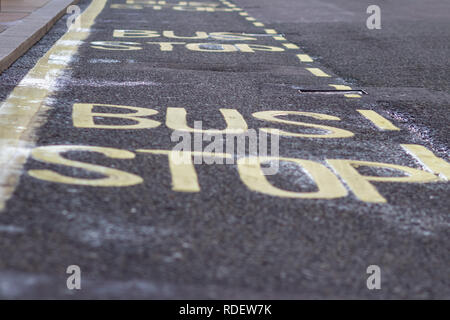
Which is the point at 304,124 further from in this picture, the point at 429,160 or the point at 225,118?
the point at 429,160

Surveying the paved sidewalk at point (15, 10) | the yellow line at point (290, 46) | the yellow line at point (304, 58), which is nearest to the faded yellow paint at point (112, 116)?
the yellow line at point (304, 58)

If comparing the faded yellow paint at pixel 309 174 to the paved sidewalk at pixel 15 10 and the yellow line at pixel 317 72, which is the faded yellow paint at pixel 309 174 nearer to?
the yellow line at pixel 317 72

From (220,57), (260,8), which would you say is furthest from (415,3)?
(220,57)

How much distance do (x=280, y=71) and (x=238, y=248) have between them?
16.4 ft

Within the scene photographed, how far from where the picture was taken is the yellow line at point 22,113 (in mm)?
3977

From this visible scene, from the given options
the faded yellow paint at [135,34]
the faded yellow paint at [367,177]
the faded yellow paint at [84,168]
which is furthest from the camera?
the faded yellow paint at [135,34]

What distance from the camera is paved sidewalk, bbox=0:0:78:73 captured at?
7952 mm


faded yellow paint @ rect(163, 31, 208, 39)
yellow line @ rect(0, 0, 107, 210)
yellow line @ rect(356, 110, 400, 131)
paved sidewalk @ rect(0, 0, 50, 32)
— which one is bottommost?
yellow line @ rect(356, 110, 400, 131)

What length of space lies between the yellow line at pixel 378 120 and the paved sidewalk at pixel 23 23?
134 inches

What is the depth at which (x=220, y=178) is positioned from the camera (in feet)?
13.6

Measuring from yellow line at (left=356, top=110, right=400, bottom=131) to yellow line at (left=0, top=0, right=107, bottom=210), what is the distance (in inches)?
98.9
